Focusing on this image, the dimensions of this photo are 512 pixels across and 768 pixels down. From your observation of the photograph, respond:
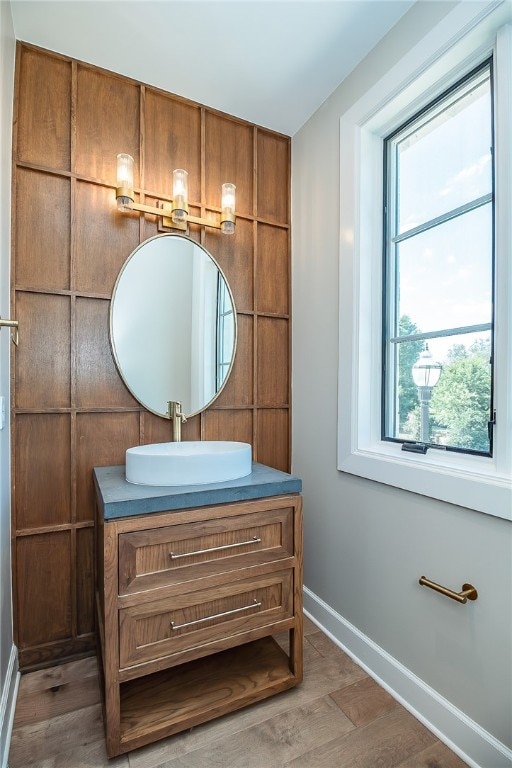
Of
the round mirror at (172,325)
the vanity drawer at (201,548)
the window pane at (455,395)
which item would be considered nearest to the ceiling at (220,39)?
the round mirror at (172,325)

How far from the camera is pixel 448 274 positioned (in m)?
1.44

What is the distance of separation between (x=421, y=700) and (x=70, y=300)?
2.04 metres

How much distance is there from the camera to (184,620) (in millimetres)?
1292

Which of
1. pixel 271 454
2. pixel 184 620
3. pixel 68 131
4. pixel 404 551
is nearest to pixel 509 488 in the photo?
pixel 404 551

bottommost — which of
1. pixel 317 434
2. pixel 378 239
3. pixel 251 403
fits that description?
pixel 317 434

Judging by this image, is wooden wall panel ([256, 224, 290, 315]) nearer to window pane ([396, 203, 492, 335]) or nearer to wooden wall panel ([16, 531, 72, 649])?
window pane ([396, 203, 492, 335])

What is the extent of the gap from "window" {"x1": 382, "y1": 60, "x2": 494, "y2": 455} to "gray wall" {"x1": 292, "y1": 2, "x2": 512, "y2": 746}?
0.24 m

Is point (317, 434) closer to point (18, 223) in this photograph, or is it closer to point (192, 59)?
point (18, 223)

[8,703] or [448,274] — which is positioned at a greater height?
[448,274]

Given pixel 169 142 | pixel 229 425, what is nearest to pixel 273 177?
pixel 169 142

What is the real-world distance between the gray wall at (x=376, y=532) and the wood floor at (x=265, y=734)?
18 centimetres

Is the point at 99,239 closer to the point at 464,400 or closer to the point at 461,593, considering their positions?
the point at 464,400

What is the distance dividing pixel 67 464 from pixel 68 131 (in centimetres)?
144

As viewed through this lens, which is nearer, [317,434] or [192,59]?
[192,59]
